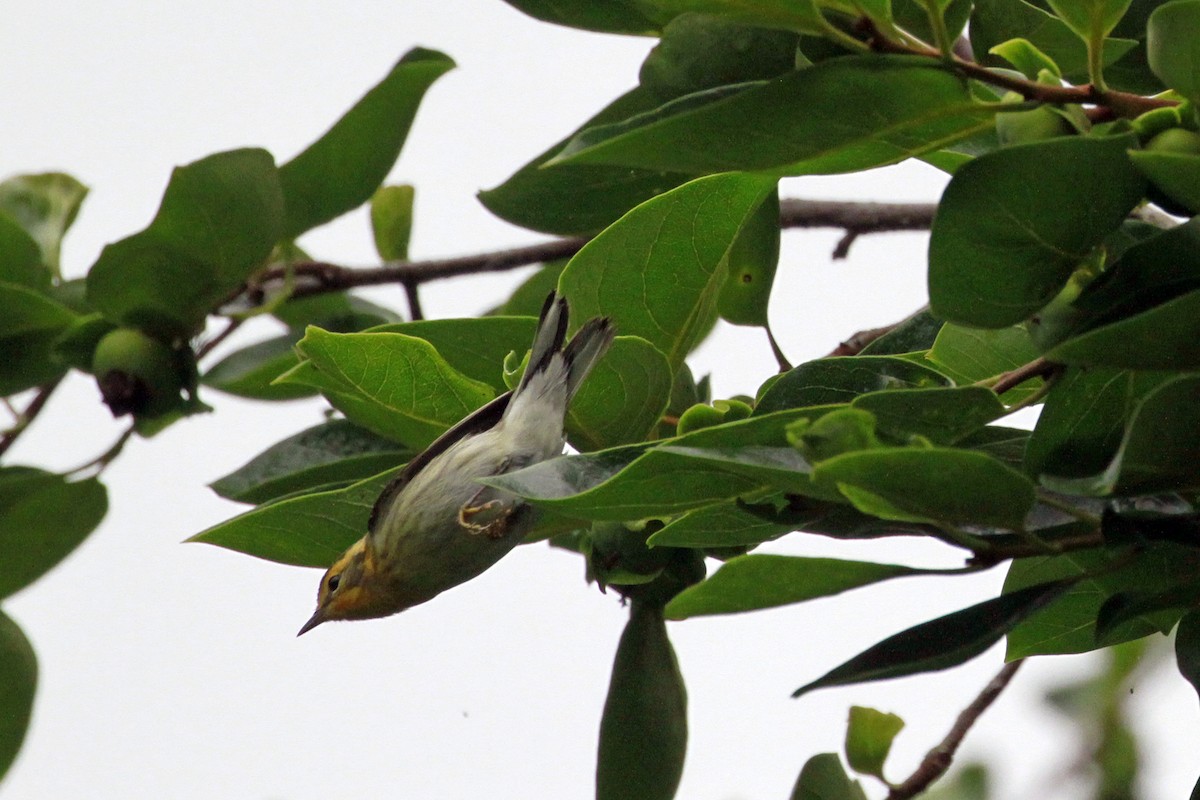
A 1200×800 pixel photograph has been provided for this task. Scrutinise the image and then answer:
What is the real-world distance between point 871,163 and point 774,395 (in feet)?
0.89

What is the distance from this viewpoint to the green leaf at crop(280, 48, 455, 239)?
244cm

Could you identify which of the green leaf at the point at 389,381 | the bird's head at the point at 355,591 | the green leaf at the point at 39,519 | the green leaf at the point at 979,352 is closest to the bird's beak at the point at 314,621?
the bird's head at the point at 355,591

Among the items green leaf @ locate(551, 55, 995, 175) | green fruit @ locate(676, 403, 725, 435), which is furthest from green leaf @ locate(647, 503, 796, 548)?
green leaf @ locate(551, 55, 995, 175)

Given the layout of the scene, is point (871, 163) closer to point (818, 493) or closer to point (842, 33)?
point (842, 33)

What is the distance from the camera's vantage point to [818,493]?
119 centimetres

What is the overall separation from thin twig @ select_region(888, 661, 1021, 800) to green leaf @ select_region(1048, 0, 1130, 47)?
1.09m

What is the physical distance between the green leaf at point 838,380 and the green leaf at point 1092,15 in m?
0.37

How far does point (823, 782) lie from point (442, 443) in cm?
71

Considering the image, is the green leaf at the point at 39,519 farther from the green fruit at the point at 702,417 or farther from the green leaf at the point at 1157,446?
the green leaf at the point at 1157,446

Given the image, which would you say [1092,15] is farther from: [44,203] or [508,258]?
[44,203]

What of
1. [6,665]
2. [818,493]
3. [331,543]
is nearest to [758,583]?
[818,493]

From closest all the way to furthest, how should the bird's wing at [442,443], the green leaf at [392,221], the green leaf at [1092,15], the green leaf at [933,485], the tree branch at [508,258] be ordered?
the green leaf at [933,485] < the green leaf at [1092,15] < the bird's wing at [442,443] < the tree branch at [508,258] < the green leaf at [392,221]

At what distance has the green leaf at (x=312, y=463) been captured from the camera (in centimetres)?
213

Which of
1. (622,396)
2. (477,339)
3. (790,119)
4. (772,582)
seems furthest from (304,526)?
(790,119)
